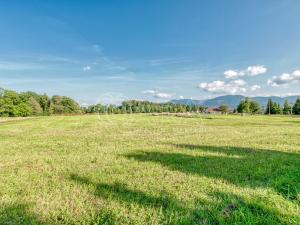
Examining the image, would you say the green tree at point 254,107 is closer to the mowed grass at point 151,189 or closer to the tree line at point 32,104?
the tree line at point 32,104

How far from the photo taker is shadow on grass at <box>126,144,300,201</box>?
4969 mm

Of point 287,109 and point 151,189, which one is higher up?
point 287,109

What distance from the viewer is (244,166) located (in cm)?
646

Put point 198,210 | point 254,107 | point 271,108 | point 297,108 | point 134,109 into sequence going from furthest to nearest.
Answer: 1. point 134,109
2. point 254,107
3. point 271,108
4. point 297,108
5. point 198,210

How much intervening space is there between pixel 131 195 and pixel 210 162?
3.54m

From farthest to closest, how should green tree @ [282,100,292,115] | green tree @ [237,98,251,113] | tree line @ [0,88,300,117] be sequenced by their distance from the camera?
green tree @ [237,98,251,113] < green tree @ [282,100,292,115] < tree line @ [0,88,300,117]

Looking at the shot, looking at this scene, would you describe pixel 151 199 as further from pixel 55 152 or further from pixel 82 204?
pixel 55 152

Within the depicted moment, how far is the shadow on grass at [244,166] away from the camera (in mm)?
4969

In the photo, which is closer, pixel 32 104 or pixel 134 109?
pixel 32 104

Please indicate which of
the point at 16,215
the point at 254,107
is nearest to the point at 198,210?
the point at 16,215

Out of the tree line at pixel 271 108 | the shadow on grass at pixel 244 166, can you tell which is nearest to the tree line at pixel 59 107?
the tree line at pixel 271 108

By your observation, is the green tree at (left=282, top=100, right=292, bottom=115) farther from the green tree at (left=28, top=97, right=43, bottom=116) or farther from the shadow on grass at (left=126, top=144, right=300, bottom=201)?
the green tree at (left=28, top=97, right=43, bottom=116)

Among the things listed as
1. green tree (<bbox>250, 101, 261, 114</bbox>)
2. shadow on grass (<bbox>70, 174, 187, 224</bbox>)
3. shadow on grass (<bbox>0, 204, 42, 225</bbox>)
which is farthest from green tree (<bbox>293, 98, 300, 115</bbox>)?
shadow on grass (<bbox>0, 204, 42, 225</bbox>)

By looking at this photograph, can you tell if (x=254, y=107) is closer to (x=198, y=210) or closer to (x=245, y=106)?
(x=245, y=106)
